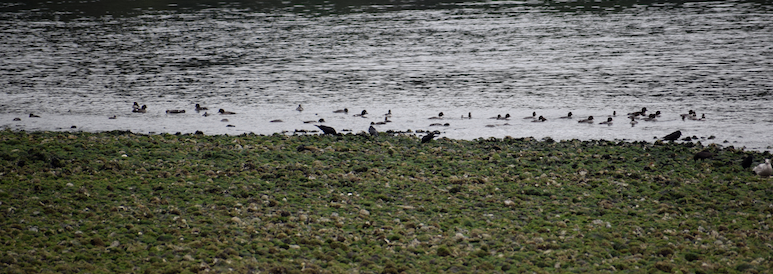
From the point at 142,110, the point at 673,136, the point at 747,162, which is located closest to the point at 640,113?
the point at 673,136

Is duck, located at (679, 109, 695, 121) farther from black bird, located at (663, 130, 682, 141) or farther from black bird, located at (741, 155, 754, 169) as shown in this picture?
black bird, located at (741, 155, 754, 169)

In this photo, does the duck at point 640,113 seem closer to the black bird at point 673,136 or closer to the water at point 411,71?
the water at point 411,71

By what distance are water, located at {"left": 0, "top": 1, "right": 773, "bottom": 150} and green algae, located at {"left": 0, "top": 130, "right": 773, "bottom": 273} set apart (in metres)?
4.60

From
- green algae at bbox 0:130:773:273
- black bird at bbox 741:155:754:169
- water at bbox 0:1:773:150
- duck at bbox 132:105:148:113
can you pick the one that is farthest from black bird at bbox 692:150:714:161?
duck at bbox 132:105:148:113

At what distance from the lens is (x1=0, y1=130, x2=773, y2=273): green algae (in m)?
9.76

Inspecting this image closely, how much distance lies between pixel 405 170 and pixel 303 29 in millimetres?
42673

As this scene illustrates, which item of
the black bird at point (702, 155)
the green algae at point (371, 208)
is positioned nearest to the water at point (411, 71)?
the black bird at point (702, 155)

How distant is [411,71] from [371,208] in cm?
2296

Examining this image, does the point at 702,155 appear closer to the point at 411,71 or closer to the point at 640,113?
the point at 640,113

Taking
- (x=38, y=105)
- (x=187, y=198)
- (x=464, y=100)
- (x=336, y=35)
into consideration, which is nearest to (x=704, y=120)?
(x=464, y=100)

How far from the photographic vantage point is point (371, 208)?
483 inches

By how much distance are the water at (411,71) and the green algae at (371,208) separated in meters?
4.60

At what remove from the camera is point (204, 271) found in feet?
29.7

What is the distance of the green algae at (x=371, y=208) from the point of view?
9.76 metres
